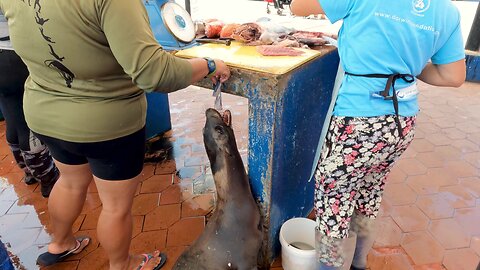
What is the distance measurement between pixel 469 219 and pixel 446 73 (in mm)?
1712

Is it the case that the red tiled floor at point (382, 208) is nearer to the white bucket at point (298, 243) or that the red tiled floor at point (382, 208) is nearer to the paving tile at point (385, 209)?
the paving tile at point (385, 209)

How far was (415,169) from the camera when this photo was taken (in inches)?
131

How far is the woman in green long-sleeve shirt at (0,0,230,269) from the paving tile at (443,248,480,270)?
6.48 feet

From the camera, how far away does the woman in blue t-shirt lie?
1.36 metres

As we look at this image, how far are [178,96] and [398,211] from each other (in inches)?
137

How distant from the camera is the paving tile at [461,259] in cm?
226


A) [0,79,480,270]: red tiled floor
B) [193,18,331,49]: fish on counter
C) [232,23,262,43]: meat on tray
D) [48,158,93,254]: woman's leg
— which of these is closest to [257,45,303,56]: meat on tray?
[193,18,331,49]: fish on counter

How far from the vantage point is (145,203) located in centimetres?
288

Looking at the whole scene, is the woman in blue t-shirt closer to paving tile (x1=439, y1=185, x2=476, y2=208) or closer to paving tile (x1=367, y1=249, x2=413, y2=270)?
paving tile (x1=367, y1=249, x2=413, y2=270)

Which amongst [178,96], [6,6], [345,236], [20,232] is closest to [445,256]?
[345,236]

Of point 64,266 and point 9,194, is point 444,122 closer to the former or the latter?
point 64,266

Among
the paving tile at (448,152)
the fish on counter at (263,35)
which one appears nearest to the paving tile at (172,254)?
the fish on counter at (263,35)

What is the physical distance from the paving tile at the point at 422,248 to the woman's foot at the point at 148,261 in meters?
1.71

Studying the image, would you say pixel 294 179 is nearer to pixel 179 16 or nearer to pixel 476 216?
pixel 179 16
